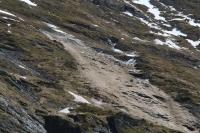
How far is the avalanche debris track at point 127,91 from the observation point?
8519 centimetres

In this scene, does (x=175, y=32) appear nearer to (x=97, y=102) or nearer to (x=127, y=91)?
(x=127, y=91)

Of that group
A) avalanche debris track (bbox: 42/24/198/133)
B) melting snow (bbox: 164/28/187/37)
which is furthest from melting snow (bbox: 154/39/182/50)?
avalanche debris track (bbox: 42/24/198/133)

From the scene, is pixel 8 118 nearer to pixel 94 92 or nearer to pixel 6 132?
pixel 6 132

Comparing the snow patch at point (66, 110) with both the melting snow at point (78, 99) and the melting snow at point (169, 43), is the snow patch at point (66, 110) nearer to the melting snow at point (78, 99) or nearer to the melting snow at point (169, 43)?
the melting snow at point (78, 99)

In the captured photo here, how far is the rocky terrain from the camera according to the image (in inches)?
2653

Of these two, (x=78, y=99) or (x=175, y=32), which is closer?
(x=78, y=99)

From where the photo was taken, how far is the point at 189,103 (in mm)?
96000

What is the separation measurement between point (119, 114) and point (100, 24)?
84.1m

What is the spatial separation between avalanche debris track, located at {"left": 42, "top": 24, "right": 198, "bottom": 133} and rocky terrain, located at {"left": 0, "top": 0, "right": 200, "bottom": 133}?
0.68ft

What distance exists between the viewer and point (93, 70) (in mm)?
100438

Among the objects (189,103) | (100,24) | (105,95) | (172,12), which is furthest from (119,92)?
(172,12)

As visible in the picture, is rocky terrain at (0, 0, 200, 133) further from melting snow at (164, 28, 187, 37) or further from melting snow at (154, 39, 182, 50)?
melting snow at (164, 28, 187, 37)

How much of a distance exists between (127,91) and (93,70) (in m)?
9.79

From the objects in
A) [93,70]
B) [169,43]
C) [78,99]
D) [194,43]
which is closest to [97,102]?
[78,99]
